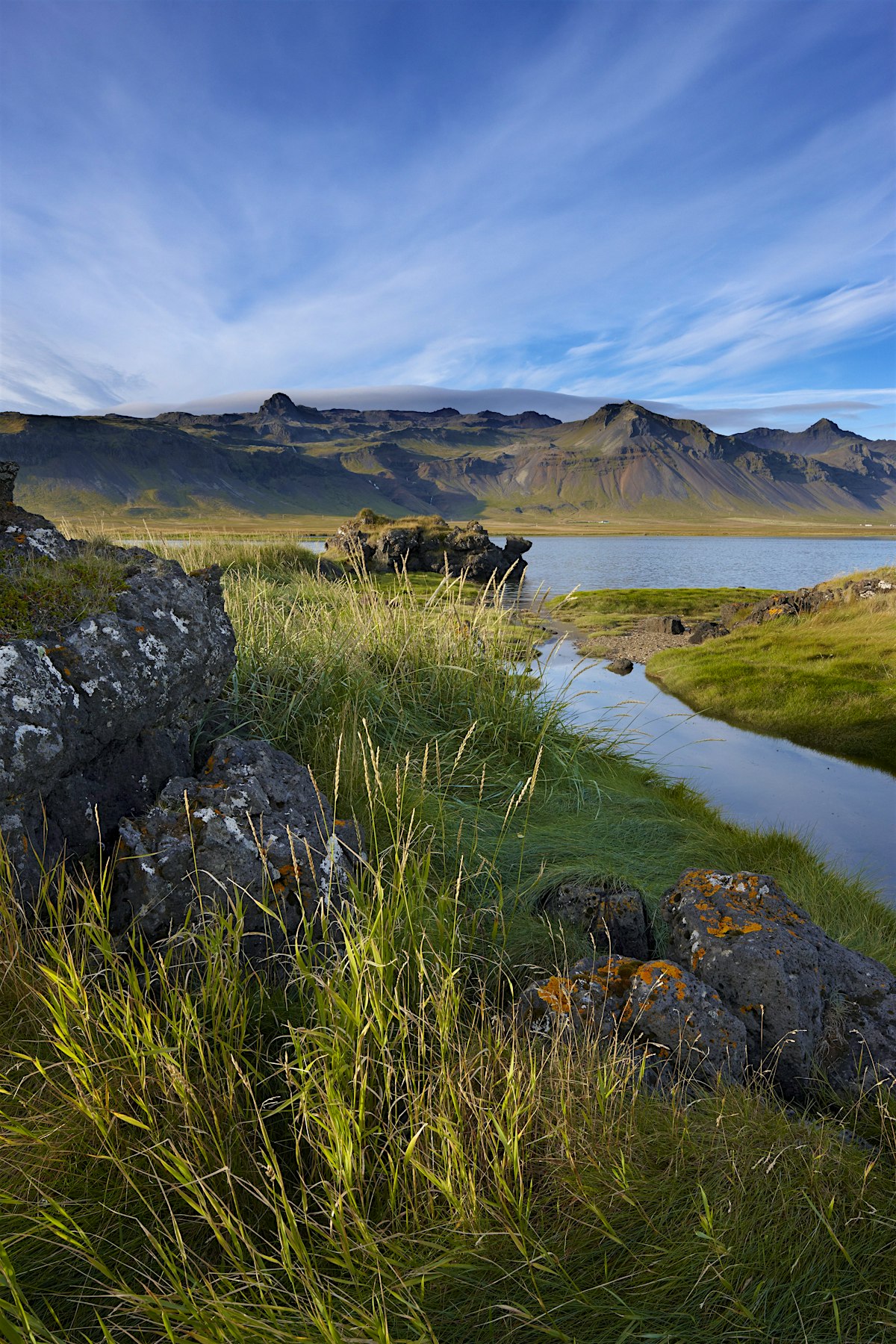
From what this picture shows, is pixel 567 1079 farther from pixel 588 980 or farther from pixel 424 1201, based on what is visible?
pixel 588 980

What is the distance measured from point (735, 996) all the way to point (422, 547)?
34.4m

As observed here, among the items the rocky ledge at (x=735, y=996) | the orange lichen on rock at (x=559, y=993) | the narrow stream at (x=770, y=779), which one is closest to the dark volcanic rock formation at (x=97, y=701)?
the orange lichen on rock at (x=559, y=993)

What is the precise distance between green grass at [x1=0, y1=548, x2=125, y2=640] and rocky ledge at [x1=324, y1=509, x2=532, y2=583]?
28.6 metres

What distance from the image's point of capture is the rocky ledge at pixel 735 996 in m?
2.72

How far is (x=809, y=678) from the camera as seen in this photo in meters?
14.1

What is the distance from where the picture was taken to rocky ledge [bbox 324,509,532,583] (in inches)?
1330

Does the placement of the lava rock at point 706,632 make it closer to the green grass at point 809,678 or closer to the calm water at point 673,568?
the green grass at point 809,678

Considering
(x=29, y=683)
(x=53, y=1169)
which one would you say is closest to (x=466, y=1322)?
(x=53, y=1169)

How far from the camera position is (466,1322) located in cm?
162

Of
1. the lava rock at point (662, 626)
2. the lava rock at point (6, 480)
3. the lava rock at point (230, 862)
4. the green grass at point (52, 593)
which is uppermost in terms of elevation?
the lava rock at point (6, 480)

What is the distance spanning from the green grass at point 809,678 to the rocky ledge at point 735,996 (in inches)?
327

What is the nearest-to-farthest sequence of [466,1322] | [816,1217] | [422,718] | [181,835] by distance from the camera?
1. [466,1322]
2. [816,1217]
3. [181,835]
4. [422,718]

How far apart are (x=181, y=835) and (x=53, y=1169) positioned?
1448mm

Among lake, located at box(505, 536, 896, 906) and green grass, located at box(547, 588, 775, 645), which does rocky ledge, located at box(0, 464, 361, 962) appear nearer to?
lake, located at box(505, 536, 896, 906)
